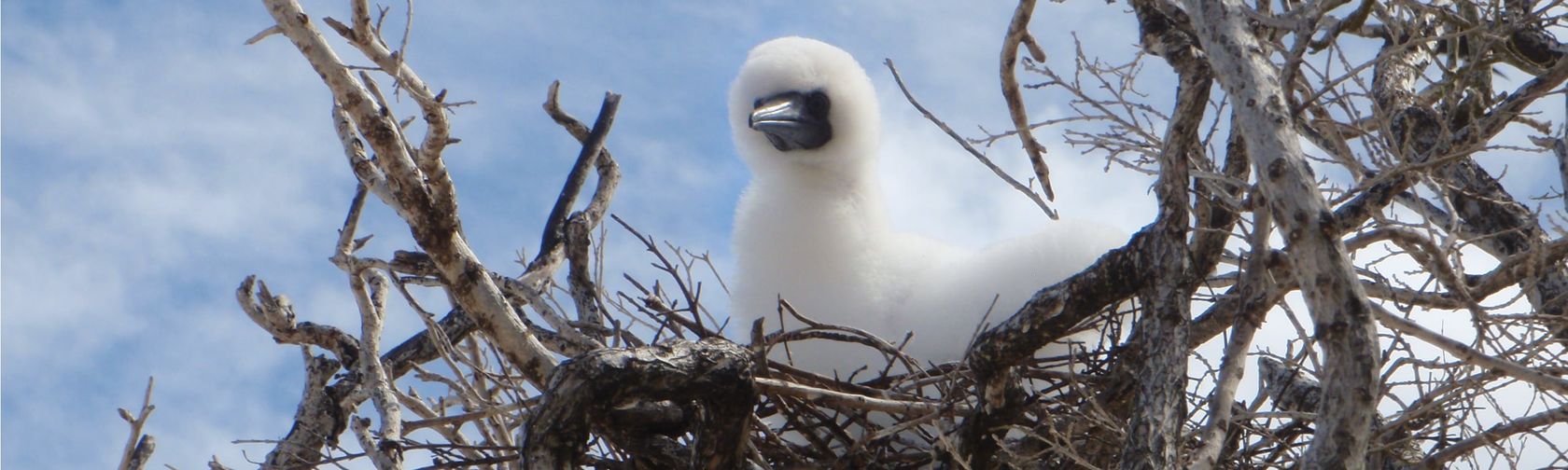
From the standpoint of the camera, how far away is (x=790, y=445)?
298 centimetres

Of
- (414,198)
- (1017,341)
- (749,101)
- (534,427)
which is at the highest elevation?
(749,101)

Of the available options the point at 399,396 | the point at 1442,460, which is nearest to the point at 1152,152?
the point at 1442,460

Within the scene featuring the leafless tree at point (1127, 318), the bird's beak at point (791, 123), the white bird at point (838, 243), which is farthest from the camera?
the bird's beak at point (791, 123)

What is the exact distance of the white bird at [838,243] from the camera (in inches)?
134

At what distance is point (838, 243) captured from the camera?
3.76 meters

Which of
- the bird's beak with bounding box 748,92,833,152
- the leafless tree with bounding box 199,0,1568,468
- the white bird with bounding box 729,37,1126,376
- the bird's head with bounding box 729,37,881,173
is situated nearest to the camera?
the leafless tree with bounding box 199,0,1568,468

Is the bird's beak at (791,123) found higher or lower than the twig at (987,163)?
higher

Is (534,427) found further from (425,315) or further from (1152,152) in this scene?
(1152,152)

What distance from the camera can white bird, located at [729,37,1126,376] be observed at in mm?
3406

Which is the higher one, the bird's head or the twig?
the bird's head

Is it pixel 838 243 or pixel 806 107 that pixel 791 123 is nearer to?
pixel 806 107

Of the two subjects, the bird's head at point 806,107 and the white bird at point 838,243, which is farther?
the bird's head at point 806,107

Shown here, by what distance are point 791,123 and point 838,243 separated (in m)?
0.38

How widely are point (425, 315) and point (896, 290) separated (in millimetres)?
1146
